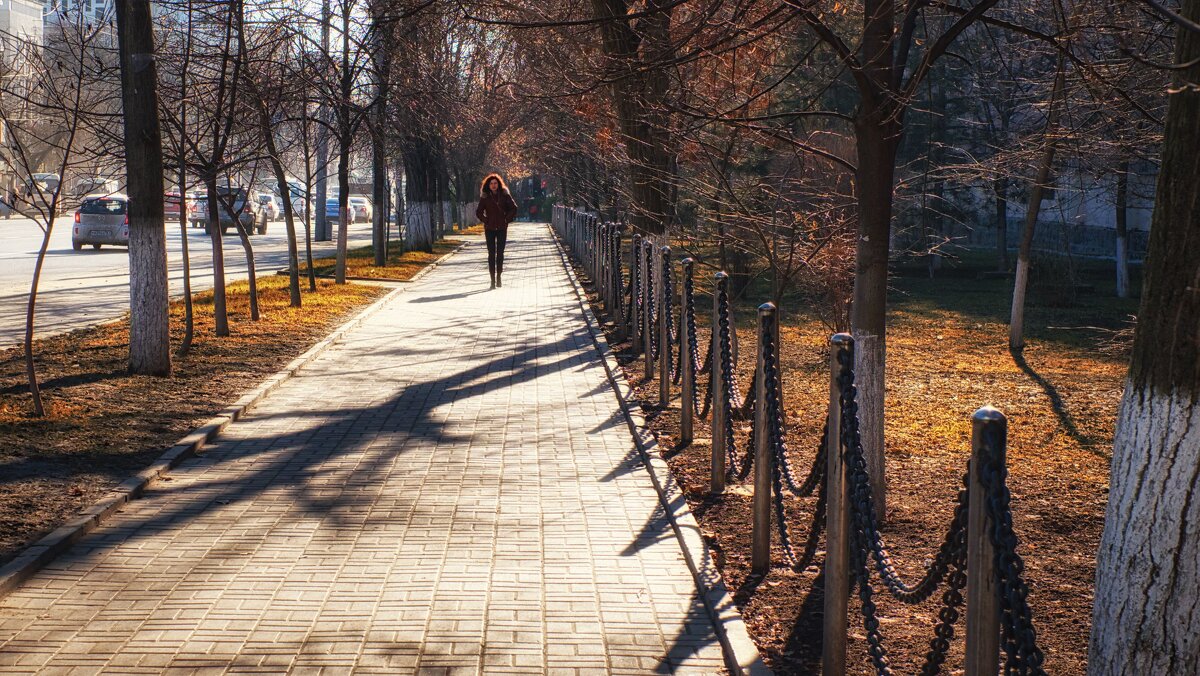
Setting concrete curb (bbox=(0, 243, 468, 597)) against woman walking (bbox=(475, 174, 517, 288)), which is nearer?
concrete curb (bbox=(0, 243, 468, 597))

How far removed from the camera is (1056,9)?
5.93m

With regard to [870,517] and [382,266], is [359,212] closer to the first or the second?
[382,266]

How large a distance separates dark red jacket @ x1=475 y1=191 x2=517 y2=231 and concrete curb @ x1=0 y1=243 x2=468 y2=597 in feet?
32.2

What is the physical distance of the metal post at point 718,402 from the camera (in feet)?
23.2

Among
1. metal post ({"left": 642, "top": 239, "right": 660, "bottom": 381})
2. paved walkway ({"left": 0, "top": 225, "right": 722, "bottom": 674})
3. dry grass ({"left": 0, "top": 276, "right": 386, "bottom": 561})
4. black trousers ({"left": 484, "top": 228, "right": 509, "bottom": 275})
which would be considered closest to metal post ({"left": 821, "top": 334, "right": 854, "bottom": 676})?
paved walkway ({"left": 0, "top": 225, "right": 722, "bottom": 674})

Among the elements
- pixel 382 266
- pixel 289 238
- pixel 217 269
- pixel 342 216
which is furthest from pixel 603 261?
pixel 382 266

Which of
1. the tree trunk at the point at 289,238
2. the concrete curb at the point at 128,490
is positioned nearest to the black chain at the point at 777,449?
the concrete curb at the point at 128,490

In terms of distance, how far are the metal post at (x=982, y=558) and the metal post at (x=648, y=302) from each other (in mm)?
8271

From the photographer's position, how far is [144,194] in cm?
1062

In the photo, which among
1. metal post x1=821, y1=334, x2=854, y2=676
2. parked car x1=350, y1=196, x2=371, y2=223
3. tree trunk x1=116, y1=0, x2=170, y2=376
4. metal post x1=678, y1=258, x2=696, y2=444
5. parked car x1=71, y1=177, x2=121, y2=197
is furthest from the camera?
parked car x1=350, y1=196, x2=371, y2=223

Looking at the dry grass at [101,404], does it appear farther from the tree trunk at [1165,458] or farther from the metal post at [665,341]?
the tree trunk at [1165,458]

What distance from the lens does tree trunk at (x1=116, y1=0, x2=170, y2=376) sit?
10477mm

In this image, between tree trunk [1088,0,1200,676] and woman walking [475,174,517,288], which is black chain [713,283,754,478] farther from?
woman walking [475,174,517,288]

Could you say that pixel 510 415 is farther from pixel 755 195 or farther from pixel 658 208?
pixel 658 208
